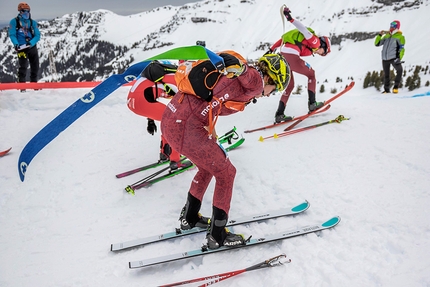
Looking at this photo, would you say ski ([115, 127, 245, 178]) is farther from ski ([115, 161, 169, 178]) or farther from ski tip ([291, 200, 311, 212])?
ski tip ([291, 200, 311, 212])

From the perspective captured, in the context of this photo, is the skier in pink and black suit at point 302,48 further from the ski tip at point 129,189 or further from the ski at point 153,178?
the ski tip at point 129,189

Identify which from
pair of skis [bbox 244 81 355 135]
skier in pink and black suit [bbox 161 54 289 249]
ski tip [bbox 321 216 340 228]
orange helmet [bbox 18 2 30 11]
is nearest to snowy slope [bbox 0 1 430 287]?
ski tip [bbox 321 216 340 228]

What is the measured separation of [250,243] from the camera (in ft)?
9.71

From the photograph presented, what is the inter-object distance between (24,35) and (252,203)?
7.77 metres

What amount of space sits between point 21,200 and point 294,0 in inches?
4201

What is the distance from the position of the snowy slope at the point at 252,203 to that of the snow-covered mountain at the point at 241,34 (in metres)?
3.38

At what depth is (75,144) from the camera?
19.3ft

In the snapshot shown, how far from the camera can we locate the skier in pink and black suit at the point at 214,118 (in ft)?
8.52

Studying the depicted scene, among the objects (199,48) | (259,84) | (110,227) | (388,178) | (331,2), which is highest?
(331,2)

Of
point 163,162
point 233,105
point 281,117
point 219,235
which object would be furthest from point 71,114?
point 281,117

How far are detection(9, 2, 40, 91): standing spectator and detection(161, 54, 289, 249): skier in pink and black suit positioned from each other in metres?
7.09

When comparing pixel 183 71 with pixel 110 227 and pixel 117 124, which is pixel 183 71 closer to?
pixel 110 227

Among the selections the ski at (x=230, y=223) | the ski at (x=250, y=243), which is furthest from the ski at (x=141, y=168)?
the ski at (x=250, y=243)

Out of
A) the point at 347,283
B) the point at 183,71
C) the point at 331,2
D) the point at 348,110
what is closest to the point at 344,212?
the point at 347,283
